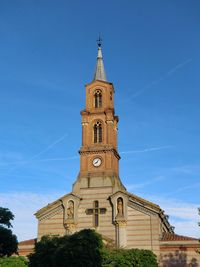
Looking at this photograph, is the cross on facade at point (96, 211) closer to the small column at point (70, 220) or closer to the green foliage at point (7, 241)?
the small column at point (70, 220)

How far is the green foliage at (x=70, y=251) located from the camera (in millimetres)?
42656

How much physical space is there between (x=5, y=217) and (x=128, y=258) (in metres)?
17.7

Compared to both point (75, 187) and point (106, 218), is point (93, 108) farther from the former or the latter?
point (106, 218)

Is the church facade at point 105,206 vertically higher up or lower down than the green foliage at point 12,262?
higher up

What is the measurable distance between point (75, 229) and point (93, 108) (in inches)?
659

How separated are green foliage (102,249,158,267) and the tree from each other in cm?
1336

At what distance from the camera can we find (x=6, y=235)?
33.2m

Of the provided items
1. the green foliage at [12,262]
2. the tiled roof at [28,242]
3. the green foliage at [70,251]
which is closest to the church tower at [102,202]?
the tiled roof at [28,242]

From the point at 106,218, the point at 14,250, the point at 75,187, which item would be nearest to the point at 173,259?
the point at 106,218

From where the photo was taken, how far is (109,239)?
55.8 m

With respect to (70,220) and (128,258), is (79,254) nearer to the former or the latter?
(128,258)

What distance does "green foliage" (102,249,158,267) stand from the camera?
4538 centimetres

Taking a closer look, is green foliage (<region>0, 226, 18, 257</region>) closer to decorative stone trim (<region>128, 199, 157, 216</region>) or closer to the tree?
the tree

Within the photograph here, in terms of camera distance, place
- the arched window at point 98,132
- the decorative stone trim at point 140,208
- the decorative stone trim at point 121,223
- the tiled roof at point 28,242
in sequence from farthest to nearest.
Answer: the arched window at point 98,132
the tiled roof at point 28,242
the decorative stone trim at point 140,208
the decorative stone trim at point 121,223
